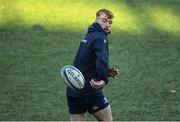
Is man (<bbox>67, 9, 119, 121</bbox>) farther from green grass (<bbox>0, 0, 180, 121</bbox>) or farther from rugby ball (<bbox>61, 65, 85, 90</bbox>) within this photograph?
green grass (<bbox>0, 0, 180, 121</bbox>)

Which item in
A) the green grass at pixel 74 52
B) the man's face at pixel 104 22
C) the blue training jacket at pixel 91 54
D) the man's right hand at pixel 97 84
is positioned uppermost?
the man's face at pixel 104 22

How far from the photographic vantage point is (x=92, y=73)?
5.77 m

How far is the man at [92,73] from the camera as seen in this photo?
5.63 m

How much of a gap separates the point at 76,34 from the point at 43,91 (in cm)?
229

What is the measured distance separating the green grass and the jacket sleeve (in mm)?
1838

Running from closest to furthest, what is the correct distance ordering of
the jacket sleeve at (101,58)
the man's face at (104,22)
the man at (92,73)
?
the jacket sleeve at (101,58) → the man at (92,73) → the man's face at (104,22)

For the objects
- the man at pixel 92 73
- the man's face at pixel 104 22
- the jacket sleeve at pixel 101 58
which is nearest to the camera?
the jacket sleeve at pixel 101 58

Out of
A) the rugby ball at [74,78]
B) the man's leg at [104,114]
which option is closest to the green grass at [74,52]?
the man's leg at [104,114]

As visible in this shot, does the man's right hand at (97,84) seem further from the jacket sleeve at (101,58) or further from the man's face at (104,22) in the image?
the man's face at (104,22)

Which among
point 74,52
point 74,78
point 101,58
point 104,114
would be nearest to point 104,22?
point 101,58

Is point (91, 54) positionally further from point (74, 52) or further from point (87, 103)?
point (74, 52)

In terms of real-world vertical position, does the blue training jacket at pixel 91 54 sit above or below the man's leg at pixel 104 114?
above

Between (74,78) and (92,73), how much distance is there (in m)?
0.19

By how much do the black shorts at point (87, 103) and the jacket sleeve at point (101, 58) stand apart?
300mm
